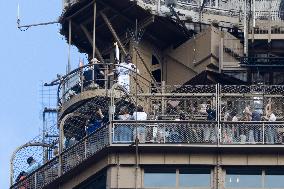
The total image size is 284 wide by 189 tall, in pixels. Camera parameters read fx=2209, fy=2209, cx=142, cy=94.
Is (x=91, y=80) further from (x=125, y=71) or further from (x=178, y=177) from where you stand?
(x=178, y=177)

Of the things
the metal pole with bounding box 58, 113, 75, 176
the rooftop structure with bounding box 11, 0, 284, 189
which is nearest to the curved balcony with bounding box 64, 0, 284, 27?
the rooftop structure with bounding box 11, 0, 284, 189

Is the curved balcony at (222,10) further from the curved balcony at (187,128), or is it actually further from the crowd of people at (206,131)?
the crowd of people at (206,131)

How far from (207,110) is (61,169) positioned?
20.8ft

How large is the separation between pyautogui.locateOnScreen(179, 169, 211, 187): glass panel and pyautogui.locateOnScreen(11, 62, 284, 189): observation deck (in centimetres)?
76

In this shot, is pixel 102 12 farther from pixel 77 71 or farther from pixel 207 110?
pixel 207 110

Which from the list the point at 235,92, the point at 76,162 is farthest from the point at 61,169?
the point at 235,92

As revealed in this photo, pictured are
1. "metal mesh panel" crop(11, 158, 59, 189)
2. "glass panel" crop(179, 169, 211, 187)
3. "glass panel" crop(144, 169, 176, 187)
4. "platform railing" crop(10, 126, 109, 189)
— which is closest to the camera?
"glass panel" crop(179, 169, 211, 187)

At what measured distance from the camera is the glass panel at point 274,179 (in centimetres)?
8200

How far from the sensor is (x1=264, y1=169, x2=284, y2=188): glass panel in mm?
82000

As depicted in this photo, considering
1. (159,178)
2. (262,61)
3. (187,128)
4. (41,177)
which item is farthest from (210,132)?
(262,61)

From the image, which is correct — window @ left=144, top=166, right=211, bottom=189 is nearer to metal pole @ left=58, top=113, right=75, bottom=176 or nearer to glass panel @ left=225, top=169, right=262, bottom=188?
glass panel @ left=225, top=169, right=262, bottom=188

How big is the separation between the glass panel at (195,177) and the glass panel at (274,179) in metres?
2.16

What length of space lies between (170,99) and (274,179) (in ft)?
19.1

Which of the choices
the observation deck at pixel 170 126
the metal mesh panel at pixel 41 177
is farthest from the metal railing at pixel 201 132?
the metal mesh panel at pixel 41 177
